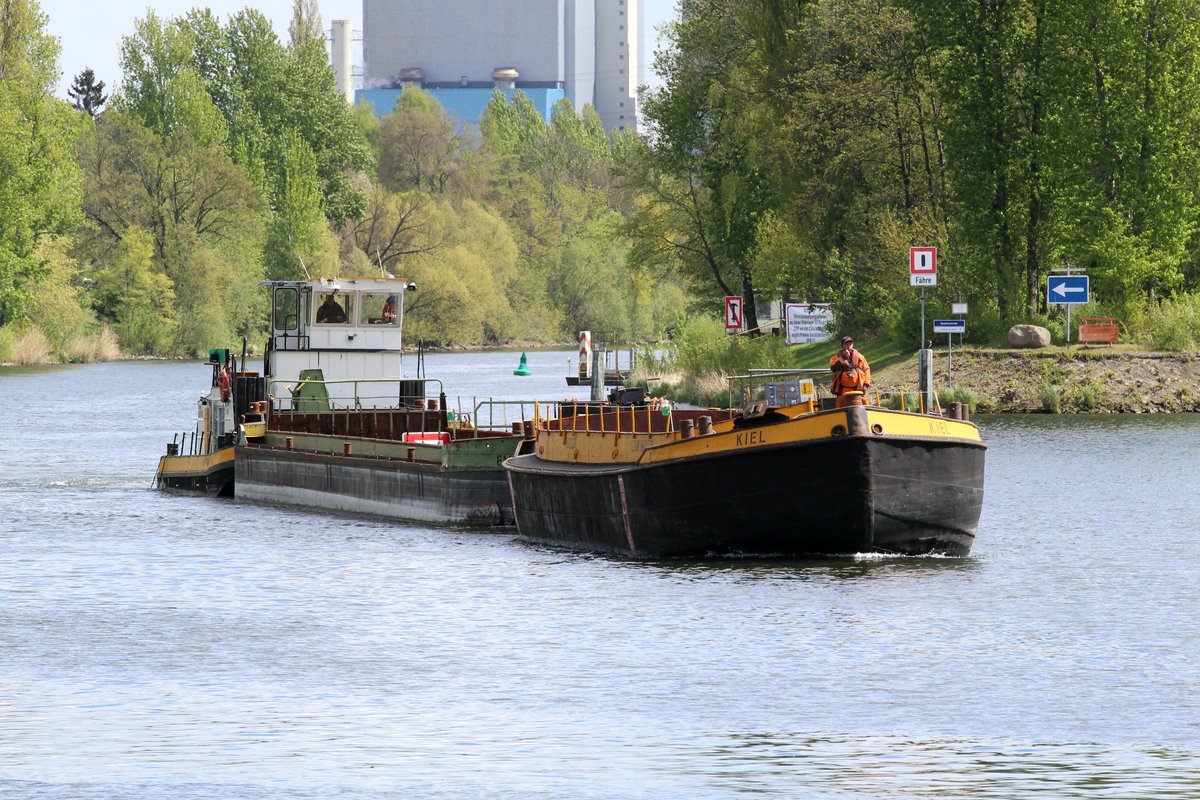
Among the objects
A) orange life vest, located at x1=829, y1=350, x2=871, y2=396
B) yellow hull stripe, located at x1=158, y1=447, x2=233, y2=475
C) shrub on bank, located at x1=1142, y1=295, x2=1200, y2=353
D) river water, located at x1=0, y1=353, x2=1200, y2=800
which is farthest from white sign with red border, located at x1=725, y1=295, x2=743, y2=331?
orange life vest, located at x1=829, y1=350, x2=871, y2=396

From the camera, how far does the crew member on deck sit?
41125 millimetres

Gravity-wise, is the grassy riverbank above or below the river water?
above

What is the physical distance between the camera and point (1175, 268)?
62.5m

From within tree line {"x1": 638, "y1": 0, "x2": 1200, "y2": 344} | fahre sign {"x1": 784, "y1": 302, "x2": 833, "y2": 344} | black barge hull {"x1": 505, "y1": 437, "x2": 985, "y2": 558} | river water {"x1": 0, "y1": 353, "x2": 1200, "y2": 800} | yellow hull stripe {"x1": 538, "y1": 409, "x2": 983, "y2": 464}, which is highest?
tree line {"x1": 638, "y1": 0, "x2": 1200, "y2": 344}

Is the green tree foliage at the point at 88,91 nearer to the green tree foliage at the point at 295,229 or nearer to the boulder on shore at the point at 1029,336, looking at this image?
the green tree foliage at the point at 295,229

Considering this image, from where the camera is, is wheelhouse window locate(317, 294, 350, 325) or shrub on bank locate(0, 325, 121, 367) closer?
wheelhouse window locate(317, 294, 350, 325)

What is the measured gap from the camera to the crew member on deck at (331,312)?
4112cm

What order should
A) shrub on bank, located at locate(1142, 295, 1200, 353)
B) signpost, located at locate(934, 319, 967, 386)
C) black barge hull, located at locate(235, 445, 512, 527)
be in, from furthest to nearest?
1. shrub on bank, located at locate(1142, 295, 1200, 353)
2. signpost, located at locate(934, 319, 967, 386)
3. black barge hull, located at locate(235, 445, 512, 527)

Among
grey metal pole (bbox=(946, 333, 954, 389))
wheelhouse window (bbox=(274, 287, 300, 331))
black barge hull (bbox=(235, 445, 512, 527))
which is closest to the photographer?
black barge hull (bbox=(235, 445, 512, 527))

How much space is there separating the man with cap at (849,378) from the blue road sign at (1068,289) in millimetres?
33336

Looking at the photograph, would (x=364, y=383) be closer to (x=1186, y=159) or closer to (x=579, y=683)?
(x=579, y=683)

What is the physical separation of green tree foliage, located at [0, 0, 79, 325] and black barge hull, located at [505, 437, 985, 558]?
88917mm

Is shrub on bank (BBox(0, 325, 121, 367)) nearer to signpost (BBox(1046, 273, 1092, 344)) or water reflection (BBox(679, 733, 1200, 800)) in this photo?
signpost (BBox(1046, 273, 1092, 344))

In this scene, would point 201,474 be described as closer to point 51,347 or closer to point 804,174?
point 804,174
